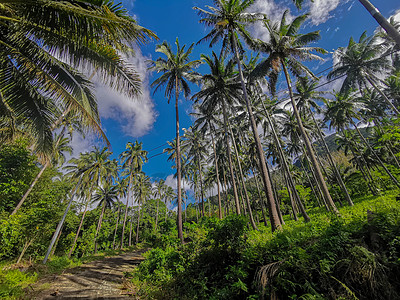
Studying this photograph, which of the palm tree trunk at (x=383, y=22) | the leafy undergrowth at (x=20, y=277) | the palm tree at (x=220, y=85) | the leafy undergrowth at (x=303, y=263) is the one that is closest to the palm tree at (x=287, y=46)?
the palm tree at (x=220, y=85)

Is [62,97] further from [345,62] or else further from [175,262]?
[345,62]

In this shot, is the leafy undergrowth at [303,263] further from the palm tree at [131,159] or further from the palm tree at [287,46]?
the palm tree at [131,159]

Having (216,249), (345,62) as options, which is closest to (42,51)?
(216,249)

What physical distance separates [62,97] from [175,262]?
6641 millimetres

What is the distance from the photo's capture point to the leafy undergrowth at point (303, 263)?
2945 millimetres

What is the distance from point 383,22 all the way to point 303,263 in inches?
271

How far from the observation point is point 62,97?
4.59m

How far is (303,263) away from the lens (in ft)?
11.7

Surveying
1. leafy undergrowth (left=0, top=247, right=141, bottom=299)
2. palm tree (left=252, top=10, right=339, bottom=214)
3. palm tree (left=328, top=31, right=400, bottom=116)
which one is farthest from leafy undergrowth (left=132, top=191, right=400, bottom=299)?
palm tree (left=328, top=31, right=400, bottom=116)

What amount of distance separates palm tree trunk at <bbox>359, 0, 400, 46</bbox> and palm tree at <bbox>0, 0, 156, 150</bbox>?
6.35 meters

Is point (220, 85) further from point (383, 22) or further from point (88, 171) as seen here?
point (88, 171)

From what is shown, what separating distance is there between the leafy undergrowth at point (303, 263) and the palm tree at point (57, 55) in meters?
5.72

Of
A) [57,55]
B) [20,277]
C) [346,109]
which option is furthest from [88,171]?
[346,109]

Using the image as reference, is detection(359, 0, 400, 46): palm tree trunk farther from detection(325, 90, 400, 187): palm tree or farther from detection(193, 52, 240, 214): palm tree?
detection(325, 90, 400, 187): palm tree
